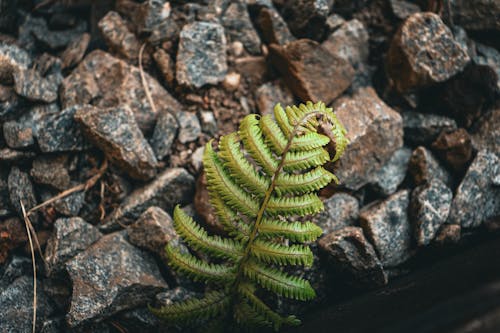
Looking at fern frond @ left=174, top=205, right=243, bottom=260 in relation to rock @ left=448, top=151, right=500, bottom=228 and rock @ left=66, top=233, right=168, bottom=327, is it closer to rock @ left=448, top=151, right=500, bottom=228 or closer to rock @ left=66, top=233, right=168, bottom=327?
rock @ left=66, top=233, right=168, bottom=327

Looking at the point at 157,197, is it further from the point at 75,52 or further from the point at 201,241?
the point at 75,52

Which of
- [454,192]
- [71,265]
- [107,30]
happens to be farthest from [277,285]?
[107,30]

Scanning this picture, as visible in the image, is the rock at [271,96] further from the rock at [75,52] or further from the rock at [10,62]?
the rock at [10,62]

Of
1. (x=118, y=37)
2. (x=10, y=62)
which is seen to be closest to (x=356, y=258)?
(x=118, y=37)

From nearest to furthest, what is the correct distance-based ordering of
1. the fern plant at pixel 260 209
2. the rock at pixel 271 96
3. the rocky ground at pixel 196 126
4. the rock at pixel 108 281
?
the fern plant at pixel 260 209 → the rock at pixel 108 281 → the rocky ground at pixel 196 126 → the rock at pixel 271 96

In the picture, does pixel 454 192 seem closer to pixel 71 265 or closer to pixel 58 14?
pixel 71 265

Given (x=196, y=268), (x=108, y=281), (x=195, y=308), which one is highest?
(x=196, y=268)

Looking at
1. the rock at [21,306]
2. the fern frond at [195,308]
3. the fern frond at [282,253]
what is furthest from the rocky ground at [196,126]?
the fern frond at [282,253]
